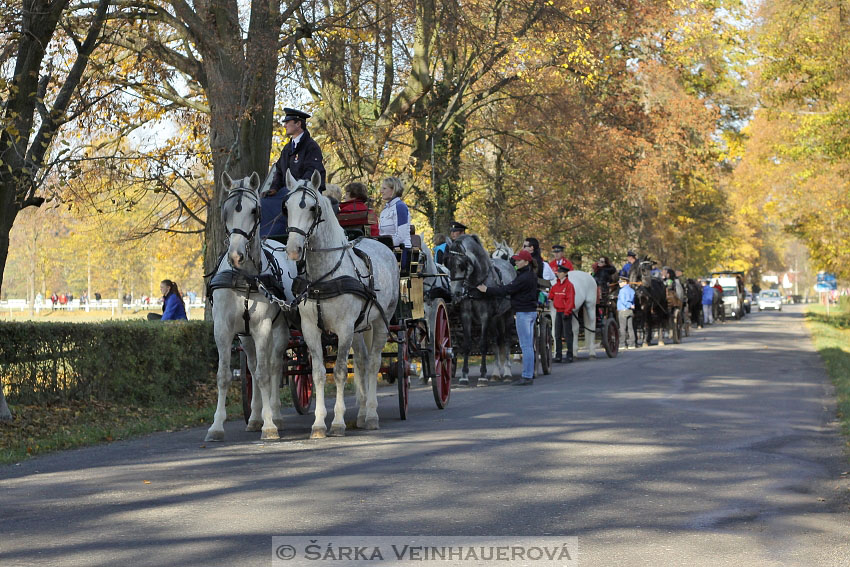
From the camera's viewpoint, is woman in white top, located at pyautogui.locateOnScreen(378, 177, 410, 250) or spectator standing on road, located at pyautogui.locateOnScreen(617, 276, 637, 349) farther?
spectator standing on road, located at pyautogui.locateOnScreen(617, 276, 637, 349)

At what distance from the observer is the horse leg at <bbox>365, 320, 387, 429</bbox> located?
12727 mm

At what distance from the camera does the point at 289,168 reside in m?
12.5

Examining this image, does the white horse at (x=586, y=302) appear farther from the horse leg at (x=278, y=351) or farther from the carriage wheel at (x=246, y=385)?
the horse leg at (x=278, y=351)

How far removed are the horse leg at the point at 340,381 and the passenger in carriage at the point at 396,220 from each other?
2526mm

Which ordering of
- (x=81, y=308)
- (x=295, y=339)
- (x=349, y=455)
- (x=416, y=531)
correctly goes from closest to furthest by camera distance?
(x=416, y=531) < (x=349, y=455) < (x=295, y=339) < (x=81, y=308)

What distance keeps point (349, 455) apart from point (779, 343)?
26105 millimetres

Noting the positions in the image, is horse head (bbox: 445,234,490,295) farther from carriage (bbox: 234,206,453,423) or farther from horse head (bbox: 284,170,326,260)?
horse head (bbox: 284,170,326,260)

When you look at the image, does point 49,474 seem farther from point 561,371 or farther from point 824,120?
point 824,120

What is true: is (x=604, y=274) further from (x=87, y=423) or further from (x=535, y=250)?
(x=87, y=423)

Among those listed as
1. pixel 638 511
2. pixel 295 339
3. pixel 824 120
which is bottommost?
pixel 638 511

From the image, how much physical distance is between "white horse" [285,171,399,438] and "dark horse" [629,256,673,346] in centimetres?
1991

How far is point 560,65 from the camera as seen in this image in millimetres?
28406

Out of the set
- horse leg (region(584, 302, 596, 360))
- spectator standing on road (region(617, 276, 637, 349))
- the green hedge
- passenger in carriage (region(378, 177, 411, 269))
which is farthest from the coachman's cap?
spectator standing on road (region(617, 276, 637, 349))

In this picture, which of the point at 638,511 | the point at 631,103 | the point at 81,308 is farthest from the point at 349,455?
the point at 81,308
